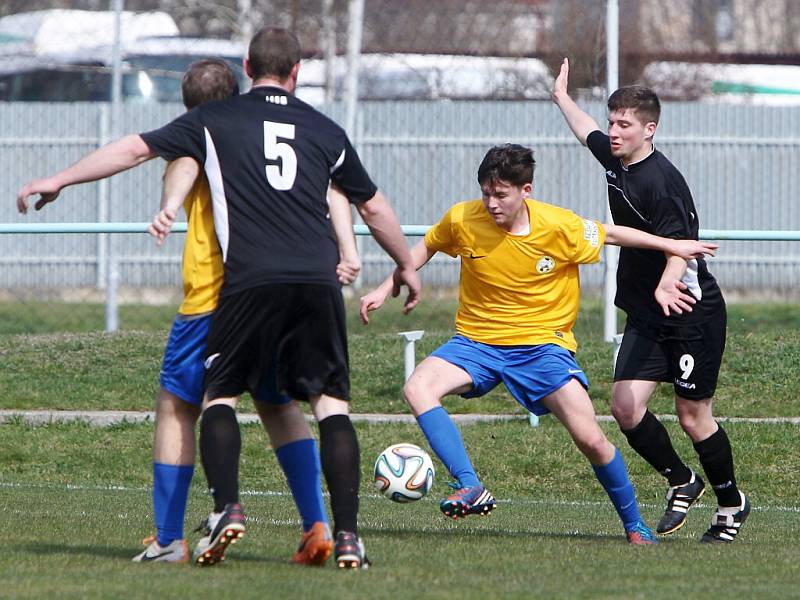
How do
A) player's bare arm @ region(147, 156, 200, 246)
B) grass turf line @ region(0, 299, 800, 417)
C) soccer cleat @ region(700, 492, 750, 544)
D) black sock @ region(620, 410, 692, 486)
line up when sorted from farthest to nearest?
grass turf line @ region(0, 299, 800, 417), black sock @ region(620, 410, 692, 486), soccer cleat @ region(700, 492, 750, 544), player's bare arm @ region(147, 156, 200, 246)

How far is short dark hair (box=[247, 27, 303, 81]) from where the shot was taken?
18.3 feet

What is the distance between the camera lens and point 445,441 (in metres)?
6.87

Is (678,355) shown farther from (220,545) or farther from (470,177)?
(470,177)

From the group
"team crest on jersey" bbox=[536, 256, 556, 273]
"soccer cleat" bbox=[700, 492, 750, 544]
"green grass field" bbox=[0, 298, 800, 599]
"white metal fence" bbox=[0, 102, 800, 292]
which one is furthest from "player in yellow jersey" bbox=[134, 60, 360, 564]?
"white metal fence" bbox=[0, 102, 800, 292]

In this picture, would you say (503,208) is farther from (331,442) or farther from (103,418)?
(103,418)

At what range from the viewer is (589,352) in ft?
40.6

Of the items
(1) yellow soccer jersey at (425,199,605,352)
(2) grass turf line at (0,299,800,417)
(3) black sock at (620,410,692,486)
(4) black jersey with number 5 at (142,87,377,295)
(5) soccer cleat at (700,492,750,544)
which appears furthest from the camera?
(2) grass turf line at (0,299,800,417)

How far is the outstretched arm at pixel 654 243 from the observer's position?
675 cm

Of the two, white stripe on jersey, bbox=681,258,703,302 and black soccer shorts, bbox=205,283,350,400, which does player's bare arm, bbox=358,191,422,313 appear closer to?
black soccer shorts, bbox=205,283,350,400

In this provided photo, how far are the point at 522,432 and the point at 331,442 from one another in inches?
217

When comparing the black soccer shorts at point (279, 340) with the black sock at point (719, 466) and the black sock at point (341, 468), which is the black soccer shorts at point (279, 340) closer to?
the black sock at point (341, 468)

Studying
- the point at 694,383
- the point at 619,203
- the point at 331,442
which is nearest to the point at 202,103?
the point at 331,442

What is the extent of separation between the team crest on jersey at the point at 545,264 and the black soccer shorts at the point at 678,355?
2.10ft

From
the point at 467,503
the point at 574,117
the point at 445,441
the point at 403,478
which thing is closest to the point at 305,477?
the point at 467,503
